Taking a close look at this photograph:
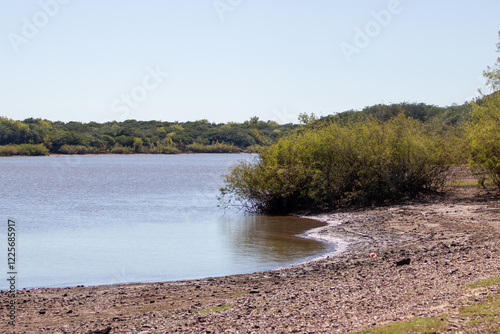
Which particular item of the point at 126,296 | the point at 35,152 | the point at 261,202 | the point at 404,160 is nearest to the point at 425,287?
the point at 126,296

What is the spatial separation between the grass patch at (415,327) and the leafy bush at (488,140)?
19.6m

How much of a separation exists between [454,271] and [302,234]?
1197cm

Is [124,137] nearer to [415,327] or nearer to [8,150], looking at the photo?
[8,150]

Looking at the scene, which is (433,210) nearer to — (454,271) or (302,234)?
(302,234)

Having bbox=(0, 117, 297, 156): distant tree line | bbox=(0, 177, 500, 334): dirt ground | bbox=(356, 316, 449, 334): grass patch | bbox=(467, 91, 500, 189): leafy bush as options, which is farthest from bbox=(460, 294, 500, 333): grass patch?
bbox=(0, 117, 297, 156): distant tree line

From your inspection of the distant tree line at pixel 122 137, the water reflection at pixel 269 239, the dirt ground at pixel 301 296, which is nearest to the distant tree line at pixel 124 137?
the distant tree line at pixel 122 137

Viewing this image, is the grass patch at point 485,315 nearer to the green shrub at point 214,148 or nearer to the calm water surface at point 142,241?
the calm water surface at point 142,241

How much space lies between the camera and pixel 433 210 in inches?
1022

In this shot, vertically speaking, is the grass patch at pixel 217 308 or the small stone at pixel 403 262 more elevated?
the small stone at pixel 403 262

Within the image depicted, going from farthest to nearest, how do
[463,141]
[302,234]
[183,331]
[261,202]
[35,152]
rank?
1. [35,152]
2. [261,202]
3. [463,141]
4. [302,234]
5. [183,331]

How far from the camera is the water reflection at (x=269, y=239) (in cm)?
1956

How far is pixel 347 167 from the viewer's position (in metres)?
29.6

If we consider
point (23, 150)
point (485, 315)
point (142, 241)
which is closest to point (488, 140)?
point (142, 241)

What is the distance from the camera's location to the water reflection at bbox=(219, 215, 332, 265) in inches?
770
